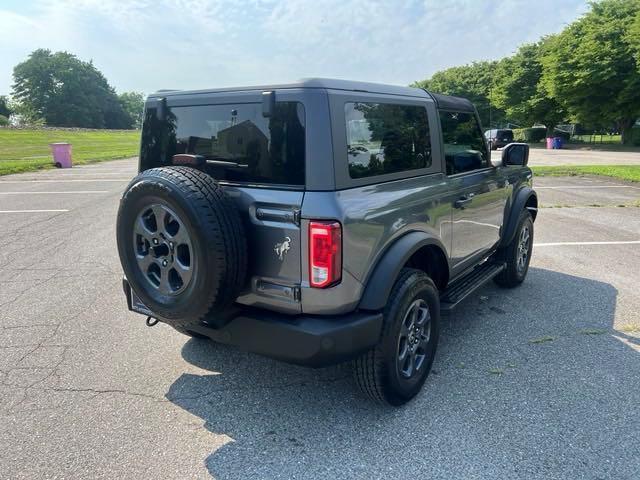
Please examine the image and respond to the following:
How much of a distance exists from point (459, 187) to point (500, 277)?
1696mm

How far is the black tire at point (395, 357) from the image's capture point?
2715 mm

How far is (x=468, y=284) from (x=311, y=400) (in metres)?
1.75

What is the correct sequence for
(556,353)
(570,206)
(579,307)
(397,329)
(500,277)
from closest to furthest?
(397,329), (556,353), (579,307), (500,277), (570,206)

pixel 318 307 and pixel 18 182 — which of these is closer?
pixel 318 307

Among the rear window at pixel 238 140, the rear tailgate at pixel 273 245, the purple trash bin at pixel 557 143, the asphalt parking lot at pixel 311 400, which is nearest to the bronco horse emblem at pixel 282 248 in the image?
the rear tailgate at pixel 273 245

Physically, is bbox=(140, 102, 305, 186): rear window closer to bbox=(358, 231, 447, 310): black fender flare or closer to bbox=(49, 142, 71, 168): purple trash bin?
bbox=(358, 231, 447, 310): black fender flare

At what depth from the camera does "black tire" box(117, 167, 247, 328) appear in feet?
7.80

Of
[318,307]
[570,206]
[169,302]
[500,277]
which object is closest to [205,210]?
[169,302]

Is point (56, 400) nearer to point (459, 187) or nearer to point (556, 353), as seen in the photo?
point (459, 187)

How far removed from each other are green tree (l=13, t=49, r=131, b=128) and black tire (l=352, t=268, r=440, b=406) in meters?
108

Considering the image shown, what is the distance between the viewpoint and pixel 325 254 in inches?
94.5

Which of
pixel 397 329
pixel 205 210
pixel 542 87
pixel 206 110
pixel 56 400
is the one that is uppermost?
pixel 542 87

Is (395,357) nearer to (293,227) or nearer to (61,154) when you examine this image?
(293,227)

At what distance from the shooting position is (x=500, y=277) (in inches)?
193
